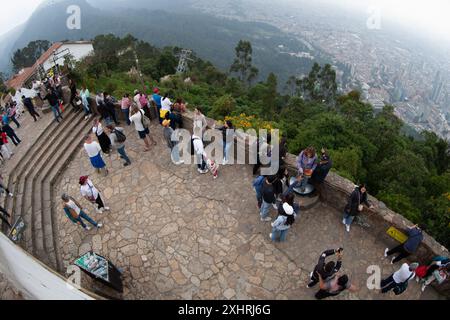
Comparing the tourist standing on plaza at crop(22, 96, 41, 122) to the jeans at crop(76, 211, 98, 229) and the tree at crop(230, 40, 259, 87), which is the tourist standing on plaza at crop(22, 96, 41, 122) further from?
the tree at crop(230, 40, 259, 87)

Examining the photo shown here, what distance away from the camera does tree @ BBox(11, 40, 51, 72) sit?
6084 cm

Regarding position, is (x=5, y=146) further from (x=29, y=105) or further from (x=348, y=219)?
(x=348, y=219)

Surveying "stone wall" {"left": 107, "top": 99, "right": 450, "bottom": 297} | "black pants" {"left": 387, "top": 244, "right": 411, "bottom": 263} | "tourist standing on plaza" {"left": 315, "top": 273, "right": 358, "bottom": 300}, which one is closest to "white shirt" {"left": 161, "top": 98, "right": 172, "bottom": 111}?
"stone wall" {"left": 107, "top": 99, "right": 450, "bottom": 297}

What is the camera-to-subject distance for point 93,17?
14262cm

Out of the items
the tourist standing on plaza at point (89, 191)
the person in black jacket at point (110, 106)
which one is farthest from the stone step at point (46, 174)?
the tourist standing on plaza at point (89, 191)

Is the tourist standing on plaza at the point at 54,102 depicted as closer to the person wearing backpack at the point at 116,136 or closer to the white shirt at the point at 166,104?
the person wearing backpack at the point at 116,136

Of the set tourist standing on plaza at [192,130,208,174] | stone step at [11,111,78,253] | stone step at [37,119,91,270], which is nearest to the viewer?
stone step at [37,119,91,270]

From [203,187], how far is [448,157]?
2990 centimetres

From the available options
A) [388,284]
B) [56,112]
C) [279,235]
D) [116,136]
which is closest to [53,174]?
[116,136]

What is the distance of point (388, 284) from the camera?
6.04 metres

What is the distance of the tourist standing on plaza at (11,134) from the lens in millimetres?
10408

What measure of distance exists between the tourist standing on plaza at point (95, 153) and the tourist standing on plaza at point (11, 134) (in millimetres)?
4039
